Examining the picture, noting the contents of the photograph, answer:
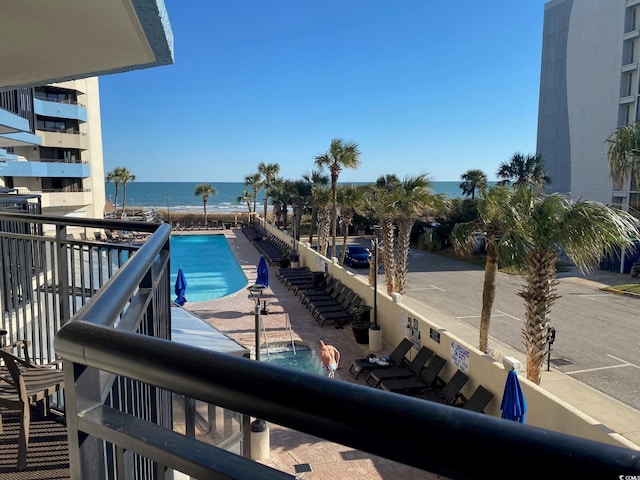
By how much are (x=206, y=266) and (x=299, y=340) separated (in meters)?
19.0

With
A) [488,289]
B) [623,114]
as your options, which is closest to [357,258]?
[488,289]

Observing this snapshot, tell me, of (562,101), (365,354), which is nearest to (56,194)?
(365,354)

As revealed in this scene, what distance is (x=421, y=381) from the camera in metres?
12.0

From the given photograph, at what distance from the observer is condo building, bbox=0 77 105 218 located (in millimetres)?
32769

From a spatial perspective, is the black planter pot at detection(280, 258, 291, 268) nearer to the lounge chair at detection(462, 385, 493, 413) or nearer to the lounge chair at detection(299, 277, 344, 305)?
the lounge chair at detection(299, 277, 344, 305)

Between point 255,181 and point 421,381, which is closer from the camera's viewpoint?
point 421,381

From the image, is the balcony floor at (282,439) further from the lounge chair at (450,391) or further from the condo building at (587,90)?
the condo building at (587,90)

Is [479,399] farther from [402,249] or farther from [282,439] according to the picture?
[402,249]

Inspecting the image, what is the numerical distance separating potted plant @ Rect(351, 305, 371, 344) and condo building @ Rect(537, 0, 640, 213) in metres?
23.5

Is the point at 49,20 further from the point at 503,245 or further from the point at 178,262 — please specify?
the point at 178,262

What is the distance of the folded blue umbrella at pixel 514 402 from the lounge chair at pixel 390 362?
4.51 m

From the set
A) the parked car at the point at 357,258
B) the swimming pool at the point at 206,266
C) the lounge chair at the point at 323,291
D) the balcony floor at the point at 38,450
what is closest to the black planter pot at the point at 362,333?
the lounge chair at the point at 323,291

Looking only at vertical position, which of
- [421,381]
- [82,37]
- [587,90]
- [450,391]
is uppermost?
[587,90]

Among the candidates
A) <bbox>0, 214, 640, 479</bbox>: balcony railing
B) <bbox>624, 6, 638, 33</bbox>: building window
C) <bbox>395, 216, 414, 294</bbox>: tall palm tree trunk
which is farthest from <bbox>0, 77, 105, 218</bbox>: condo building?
<bbox>624, 6, 638, 33</bbox>: building window
